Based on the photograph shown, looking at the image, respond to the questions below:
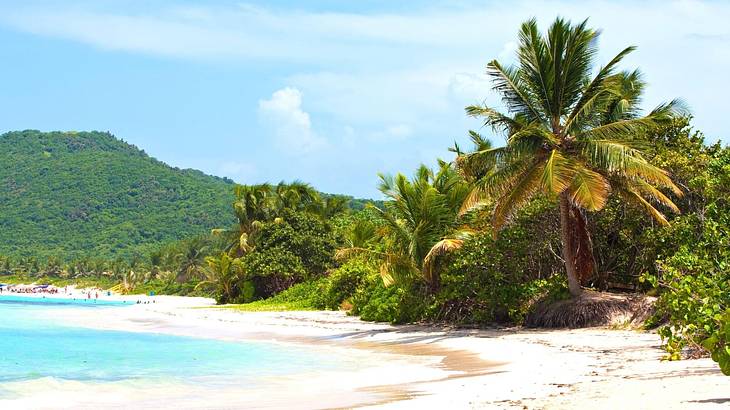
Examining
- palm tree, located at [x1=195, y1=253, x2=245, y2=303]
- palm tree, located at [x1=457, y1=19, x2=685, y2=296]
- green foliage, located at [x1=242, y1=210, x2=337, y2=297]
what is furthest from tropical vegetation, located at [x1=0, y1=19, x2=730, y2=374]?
palm tree, located at [x1=195, y1=253, x2=245, y2=303]

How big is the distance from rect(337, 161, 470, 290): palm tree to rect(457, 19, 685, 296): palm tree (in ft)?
8.66

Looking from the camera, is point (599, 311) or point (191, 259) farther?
point (191, 259)

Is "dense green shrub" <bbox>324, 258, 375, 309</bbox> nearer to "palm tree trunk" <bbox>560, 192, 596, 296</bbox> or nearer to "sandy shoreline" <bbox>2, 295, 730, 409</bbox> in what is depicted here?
"sandy shoreline" <bbox>2, 295, 730, 409</bbox>

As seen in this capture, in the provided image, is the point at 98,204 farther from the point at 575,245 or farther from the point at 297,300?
the point at 575,245

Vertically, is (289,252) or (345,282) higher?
(289,252)

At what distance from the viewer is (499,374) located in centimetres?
1175

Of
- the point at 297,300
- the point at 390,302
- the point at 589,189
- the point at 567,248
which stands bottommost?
the point at 297,300

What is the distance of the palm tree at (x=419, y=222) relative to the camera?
Answer: 22625 millimetres

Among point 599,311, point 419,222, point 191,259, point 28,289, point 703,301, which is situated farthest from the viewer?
point 28,289

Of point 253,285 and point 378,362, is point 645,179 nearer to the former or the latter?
point 378,362

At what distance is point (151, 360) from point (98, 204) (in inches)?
5542

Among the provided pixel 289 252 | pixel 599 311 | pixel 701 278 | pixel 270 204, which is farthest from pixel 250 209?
pixel 701 278

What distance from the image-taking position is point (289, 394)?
11.3 m

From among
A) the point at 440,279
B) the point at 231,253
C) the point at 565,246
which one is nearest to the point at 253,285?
the point at 231,253
